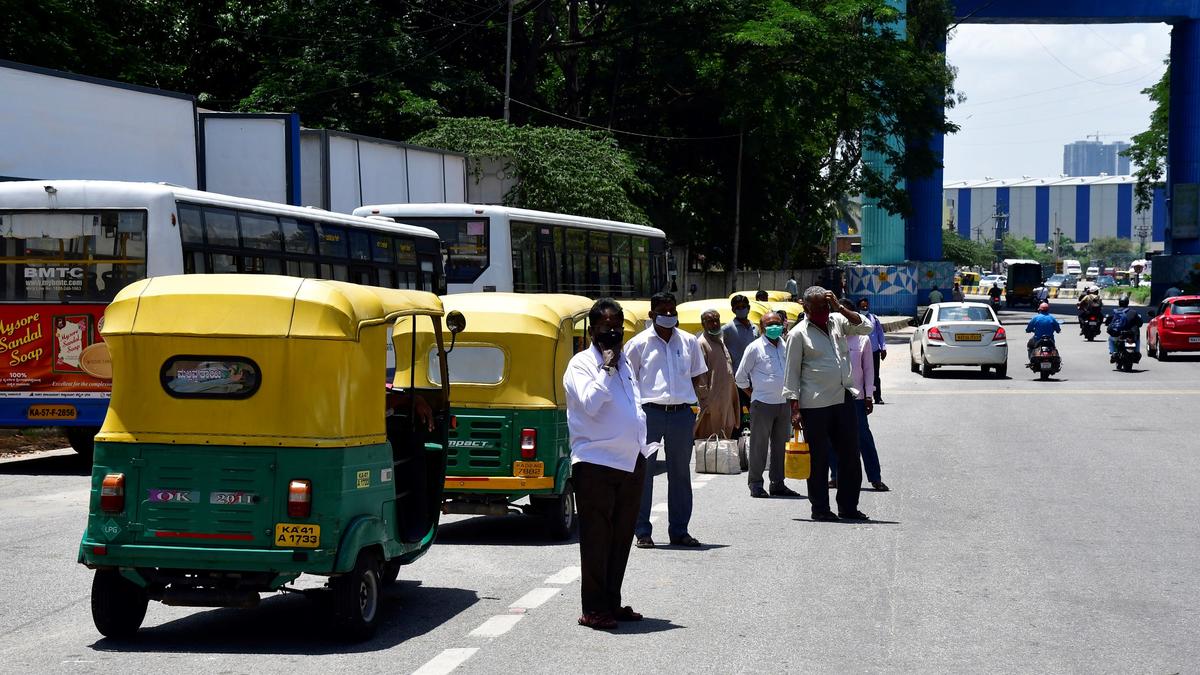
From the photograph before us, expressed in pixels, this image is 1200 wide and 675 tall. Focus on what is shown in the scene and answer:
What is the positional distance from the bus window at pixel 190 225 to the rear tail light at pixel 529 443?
6.77 meters

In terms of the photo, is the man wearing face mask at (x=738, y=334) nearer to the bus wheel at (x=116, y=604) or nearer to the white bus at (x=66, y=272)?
the white bus at (x=66, y=272)

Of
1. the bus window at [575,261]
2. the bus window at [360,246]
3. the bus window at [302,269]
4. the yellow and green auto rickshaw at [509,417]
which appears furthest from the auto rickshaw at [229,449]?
the bus window at [575,261]

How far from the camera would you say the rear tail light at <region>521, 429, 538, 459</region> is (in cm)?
1118

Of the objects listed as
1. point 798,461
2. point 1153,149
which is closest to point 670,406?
point 798,461

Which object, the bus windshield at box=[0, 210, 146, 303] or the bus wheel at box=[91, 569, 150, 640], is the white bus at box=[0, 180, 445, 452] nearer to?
the bus windshield at box=[0, 210, 146, 303]

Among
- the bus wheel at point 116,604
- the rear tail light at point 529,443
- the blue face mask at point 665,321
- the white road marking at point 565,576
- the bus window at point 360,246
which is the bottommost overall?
the white road marking at point 565,576

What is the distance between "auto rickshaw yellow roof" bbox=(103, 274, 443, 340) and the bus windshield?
355 inches

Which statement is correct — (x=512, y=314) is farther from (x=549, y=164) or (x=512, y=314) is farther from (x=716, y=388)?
(x=549, y=164)

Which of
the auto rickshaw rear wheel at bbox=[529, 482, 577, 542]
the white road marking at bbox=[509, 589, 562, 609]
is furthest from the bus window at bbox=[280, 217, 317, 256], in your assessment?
the white road marking at bbox=[509, 589, 562, 609]

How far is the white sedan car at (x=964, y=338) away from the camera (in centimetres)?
3044

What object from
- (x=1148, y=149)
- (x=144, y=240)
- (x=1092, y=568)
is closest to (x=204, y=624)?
(x=1092, y=568)

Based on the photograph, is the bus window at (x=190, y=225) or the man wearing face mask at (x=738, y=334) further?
the man wearing face mask at (x=738, y=334)

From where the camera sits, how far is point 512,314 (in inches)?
456

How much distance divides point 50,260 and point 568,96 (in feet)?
110
